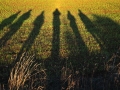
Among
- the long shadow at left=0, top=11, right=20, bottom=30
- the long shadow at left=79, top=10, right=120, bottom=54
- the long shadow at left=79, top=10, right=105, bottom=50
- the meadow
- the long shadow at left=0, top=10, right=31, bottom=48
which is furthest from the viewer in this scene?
the long shadow at left=0, top=11, right=20, bottom=30

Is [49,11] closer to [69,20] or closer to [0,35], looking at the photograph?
[69,20]

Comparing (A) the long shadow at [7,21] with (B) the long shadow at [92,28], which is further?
(A) the long shadow at [7,21]

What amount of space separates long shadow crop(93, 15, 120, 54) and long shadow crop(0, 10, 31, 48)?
14.0ft

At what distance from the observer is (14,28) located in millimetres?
17594

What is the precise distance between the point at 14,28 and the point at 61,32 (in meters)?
2.87

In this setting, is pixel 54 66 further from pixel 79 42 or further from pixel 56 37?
pixel 56 37

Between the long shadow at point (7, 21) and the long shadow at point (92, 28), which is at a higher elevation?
the long shadow at point (7, 21)

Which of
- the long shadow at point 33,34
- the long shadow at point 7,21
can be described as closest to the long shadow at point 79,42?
the long shadow at point 33,34

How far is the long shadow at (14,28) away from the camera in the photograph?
1447 centimetres

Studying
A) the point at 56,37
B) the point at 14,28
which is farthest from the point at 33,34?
the point at 14,28

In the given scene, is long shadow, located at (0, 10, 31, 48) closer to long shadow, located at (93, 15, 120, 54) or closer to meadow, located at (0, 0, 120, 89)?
meadow, located at (0, 0, 120, 89)

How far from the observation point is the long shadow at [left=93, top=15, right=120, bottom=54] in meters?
13.0

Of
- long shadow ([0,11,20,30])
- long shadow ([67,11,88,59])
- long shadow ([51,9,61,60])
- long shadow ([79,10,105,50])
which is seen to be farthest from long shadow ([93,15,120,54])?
long shadow ([0,11,20,30])

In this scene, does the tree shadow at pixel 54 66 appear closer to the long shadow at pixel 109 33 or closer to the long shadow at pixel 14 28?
the long shadow at pixel 109 33
